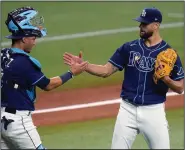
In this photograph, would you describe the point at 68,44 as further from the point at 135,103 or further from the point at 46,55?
A: the point at 135,103

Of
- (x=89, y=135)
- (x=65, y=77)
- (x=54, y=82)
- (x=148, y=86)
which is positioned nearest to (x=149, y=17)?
(x=148, y=86)

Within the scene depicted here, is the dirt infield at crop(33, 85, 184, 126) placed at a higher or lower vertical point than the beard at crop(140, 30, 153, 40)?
lower

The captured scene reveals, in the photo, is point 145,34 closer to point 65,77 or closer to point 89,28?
point 65,77

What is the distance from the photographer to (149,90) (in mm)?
7422

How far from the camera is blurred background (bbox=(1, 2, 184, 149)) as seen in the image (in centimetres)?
997

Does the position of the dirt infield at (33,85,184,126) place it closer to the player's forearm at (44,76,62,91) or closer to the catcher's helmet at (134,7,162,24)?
the player's forearm at (44,76,62,91)

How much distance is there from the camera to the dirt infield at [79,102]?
1079 cm

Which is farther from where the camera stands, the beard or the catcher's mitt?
the beard

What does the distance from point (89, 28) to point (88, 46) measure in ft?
6.05

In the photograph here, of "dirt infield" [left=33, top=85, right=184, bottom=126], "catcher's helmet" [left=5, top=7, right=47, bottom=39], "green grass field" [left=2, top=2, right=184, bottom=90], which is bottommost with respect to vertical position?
"green grass field" [left=2, top=2, right=184, bottom=90]

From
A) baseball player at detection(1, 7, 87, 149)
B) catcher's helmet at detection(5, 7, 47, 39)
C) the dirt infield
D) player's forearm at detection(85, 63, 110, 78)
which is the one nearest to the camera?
baseball player at detection(1, 7, 87, 149)

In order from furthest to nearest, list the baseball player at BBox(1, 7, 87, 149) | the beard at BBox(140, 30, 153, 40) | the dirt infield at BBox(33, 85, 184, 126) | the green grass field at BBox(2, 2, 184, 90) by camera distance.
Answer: the green grass field at BBox(2, 2, 184, 90)
the dirt infield at BBox(33, 85, 184, 126)
the beard at BBox(140, 30, 153, 40)
the baseball player at BBox(1, 7, 87, 149)

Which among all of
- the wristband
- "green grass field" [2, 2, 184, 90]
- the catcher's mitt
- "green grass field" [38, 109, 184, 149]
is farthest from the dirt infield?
the catcher's mitt

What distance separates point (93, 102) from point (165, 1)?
9.64 m
